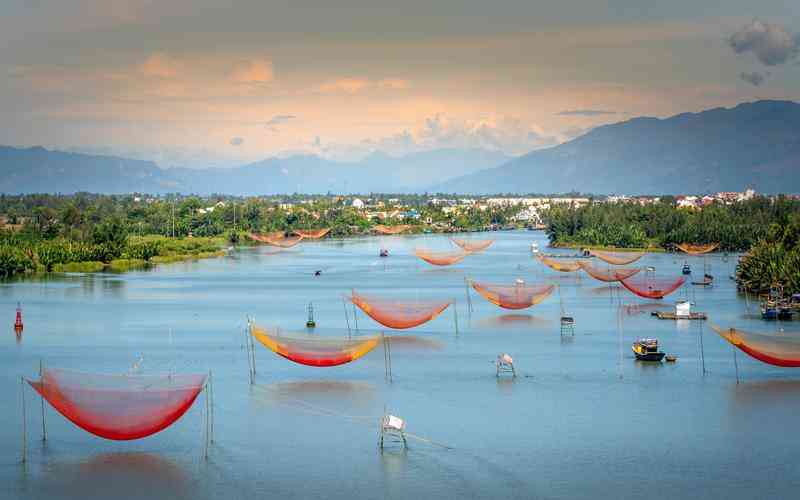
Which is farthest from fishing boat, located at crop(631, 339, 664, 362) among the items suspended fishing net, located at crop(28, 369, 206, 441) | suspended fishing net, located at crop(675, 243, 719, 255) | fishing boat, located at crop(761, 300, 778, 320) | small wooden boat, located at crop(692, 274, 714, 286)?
suspended fishing net, located at crop(675, 243, 719, 255)

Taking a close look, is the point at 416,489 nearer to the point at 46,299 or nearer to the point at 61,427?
the point at 61,427

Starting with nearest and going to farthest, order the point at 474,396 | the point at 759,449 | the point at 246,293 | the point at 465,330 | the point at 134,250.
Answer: the point at 759,449
the point at 474,396
the point at 465,330
the point at 246,293
the point at 134,250

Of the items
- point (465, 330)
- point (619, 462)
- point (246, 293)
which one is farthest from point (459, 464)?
point (246, 293)

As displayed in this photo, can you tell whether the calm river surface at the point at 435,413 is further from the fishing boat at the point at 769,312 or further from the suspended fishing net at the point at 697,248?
the suspended fishing net at the point at 697,248

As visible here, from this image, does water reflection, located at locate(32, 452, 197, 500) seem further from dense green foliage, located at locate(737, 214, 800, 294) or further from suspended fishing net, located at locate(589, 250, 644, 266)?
suspended fishing net, located at locate(589, 250, 644, 266)

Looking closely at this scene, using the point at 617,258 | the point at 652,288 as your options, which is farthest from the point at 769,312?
the point at 617,258

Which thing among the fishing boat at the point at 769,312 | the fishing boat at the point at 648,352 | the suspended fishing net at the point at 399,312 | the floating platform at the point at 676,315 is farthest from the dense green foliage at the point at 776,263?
the suspended fishing net at the point at 399,312

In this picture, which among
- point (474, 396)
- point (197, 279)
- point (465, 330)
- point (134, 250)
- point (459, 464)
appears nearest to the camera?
point (459, 464)
